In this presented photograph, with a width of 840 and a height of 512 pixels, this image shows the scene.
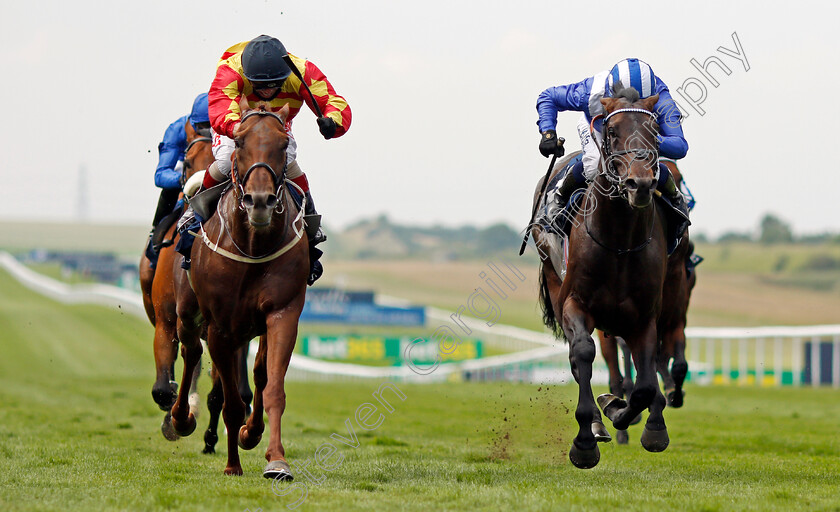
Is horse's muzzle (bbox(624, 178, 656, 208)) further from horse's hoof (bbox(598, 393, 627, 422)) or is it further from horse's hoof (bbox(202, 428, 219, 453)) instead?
horse's hoof (bbox(202, 428, 219, 453))

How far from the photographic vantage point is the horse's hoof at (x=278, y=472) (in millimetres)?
6301

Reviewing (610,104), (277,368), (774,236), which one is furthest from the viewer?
(774,236)

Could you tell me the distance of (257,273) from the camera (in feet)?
22.1

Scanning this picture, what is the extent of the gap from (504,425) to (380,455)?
4.29 m

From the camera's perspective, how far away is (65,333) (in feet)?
145

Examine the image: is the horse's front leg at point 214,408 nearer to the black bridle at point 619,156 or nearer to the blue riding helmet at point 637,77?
the black bridle at point 619,156

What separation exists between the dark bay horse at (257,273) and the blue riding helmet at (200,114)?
205 centimetres

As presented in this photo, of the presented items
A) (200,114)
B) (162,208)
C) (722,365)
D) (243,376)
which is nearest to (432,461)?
(243,376)

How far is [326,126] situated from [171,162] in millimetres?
2749

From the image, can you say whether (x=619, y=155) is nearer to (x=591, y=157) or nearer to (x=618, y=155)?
(x=618, y=155)

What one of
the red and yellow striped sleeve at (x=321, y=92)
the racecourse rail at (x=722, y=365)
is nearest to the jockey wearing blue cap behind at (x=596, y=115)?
the red and yellow striped sleeve at (x=321, y=92)

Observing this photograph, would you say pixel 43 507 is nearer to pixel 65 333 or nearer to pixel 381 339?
pixel 381 339

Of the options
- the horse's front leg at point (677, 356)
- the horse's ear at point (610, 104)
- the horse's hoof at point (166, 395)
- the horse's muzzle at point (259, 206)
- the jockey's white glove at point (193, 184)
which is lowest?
the horse's hoof at point (166, 395)

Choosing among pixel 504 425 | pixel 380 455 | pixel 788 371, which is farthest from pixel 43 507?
pixel 788 371
